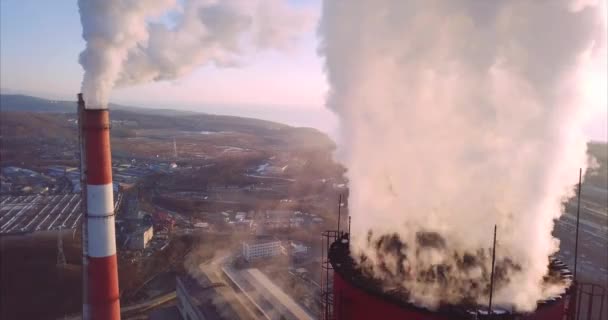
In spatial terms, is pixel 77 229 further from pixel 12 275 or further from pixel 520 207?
pixel 520 207

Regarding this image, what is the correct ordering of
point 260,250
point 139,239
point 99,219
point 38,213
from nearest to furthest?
point 99,219, point 260,250, point 139,239, point 38,213

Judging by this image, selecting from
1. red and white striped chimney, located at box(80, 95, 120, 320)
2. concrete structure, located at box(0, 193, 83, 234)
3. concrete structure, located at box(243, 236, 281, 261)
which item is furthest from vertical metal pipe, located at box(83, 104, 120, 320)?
concrete structure, located at box(0, 193, 83, 234)

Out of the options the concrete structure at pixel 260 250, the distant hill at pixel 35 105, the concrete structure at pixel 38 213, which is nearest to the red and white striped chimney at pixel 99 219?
the concrete structure at pixel 260 250

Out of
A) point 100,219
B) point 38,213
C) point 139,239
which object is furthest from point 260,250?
point 38,213

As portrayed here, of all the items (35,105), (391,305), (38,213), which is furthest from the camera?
(35,105)

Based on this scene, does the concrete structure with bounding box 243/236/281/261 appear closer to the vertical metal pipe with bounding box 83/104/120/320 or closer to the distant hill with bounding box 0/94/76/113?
the vertical metal pipe with bounding box 83/104/120/320

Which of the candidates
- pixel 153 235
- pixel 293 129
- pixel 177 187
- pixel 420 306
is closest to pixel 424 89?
pixel 420 306

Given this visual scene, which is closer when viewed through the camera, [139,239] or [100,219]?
[100,219]

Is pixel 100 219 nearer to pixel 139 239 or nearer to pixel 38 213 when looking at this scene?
pixel 139 239

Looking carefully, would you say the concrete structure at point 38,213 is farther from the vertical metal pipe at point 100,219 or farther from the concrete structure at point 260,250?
the vertical metal pipe at point 100,219
